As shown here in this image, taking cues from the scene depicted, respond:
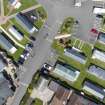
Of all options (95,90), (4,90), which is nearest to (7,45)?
(4,90)

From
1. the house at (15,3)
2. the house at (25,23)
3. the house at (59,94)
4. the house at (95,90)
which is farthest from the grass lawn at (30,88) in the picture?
the house at (15,3)

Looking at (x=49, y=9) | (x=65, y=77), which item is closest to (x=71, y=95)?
(x=65, y=77)

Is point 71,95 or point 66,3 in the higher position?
point 66,3

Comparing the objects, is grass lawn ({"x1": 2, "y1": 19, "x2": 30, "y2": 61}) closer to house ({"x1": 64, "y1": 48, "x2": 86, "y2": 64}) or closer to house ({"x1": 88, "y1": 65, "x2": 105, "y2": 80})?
house ({"x1": 64, "y1": 48, "x2": 86, "y2": 64})

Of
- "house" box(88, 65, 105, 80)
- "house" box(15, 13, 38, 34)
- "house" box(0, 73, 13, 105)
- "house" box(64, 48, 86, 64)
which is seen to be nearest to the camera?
"house" box(0, 73, 13, 105)

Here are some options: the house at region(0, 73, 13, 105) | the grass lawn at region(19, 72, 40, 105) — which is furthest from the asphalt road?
the house at region(0, 73, 13, 105)

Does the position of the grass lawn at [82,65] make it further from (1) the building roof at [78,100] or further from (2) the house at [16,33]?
(2) the house at [16,33]

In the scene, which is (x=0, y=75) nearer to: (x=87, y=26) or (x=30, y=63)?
(x=30, y=63)
